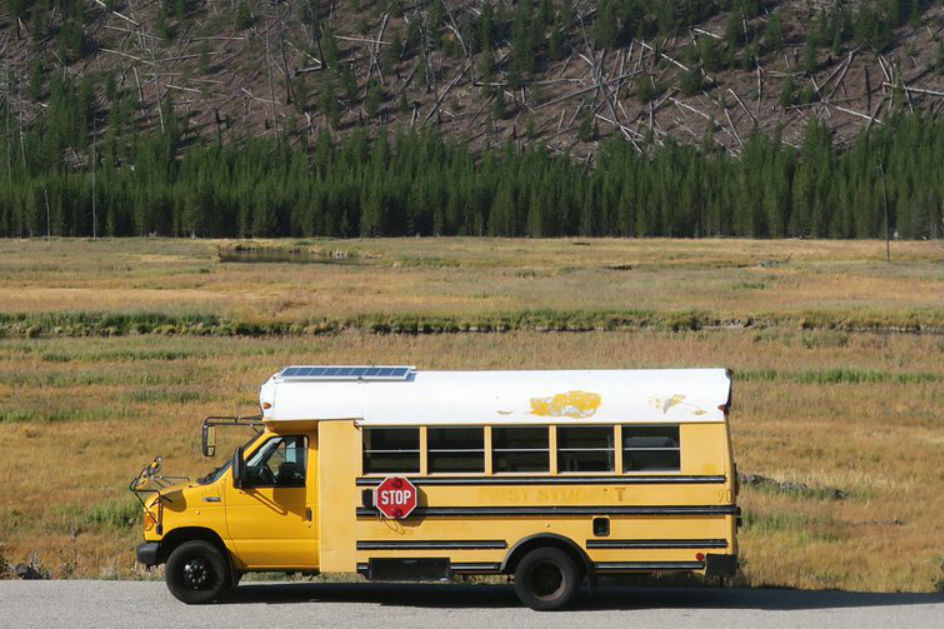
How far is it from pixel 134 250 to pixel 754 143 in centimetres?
9076

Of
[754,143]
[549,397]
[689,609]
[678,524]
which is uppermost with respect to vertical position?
[754,143]

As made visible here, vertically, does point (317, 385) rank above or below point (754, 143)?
below

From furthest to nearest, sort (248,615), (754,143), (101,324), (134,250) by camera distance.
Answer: (754,143) < (134,250) < (101,324) < (248,615)

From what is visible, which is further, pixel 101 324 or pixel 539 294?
pixel 539 294

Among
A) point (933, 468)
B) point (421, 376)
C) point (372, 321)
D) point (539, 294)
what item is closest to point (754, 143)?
point (539, 294)

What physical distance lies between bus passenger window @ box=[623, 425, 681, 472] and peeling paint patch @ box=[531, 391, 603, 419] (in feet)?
1.36

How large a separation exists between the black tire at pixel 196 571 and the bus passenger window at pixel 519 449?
322 centimetres

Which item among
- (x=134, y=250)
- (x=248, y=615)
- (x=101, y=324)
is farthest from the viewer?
(x=134, y=250)

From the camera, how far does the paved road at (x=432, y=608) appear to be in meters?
13.7

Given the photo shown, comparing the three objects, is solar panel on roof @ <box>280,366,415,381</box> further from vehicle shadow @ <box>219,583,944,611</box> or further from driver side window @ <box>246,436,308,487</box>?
vehicle shadow @ <box>219,583,944,611</box>

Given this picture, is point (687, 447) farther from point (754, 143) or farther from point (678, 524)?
point (754, 143)

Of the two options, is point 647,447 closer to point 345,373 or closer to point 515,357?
point 345,373

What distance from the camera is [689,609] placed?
1445 centimetres

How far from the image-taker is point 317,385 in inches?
591
